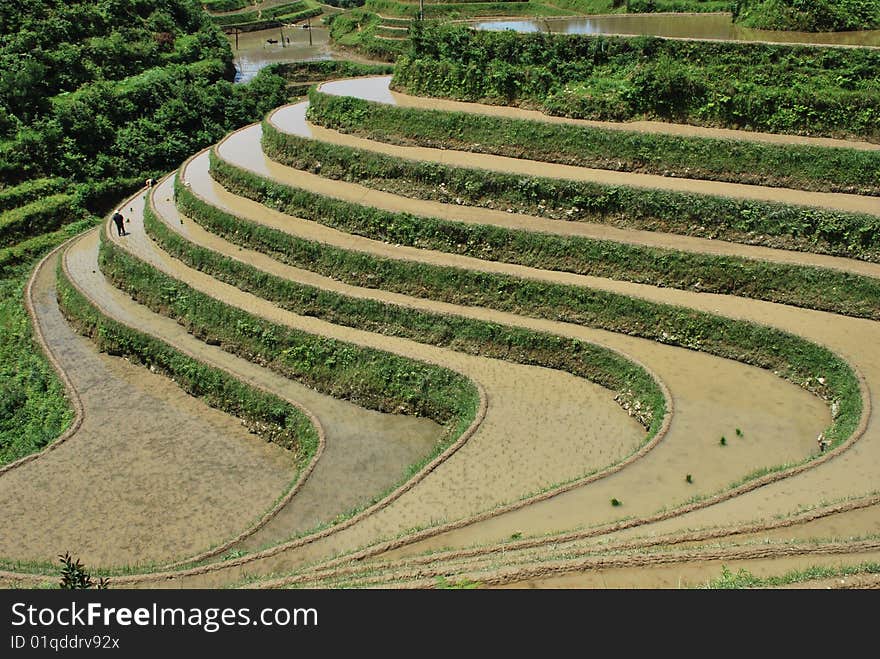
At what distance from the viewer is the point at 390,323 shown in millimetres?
19094

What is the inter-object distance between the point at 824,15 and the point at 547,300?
16.3 m

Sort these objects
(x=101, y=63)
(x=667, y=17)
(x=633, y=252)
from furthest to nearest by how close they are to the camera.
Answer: (x=101, y=63), (x=667, y=17), (x=633, y=252)

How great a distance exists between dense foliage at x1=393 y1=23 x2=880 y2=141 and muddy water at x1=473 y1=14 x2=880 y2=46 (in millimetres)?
2365

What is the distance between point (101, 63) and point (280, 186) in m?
17.8

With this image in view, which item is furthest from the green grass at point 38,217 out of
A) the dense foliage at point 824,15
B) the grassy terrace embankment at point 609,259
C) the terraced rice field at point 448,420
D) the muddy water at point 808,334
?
the dense foliage at point 824,15

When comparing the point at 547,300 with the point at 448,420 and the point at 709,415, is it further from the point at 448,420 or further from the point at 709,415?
the point at 709,415

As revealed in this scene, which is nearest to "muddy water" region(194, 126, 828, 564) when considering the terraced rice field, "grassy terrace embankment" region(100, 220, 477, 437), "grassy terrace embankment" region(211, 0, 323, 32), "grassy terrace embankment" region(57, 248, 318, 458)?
the terraced rice field

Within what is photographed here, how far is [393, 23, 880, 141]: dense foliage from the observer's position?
2172 centimetres

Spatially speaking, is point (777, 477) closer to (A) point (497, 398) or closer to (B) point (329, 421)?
(A) point (497, 398)

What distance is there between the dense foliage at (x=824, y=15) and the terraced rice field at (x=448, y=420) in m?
7.58

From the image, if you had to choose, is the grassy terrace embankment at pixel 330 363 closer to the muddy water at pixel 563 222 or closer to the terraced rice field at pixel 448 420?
the terraced rice field at pixel 448 420

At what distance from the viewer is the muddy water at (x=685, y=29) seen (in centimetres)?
2534

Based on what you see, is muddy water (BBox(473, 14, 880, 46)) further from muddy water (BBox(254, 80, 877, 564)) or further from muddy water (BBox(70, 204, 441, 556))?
muddy water (BBox(70, 204, 441, 556))
